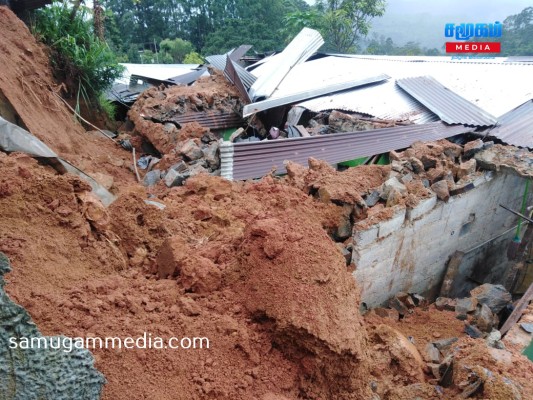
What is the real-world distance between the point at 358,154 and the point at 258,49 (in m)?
27.3

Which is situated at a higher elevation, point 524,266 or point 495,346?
point 495,346

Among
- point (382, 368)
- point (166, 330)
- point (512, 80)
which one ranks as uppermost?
point (512, 80)

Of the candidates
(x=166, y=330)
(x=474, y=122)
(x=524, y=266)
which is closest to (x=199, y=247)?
(x=166, y=330)

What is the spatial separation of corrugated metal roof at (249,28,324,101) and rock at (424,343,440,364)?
6.78 m

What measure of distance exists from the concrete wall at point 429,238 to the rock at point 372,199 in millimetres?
295

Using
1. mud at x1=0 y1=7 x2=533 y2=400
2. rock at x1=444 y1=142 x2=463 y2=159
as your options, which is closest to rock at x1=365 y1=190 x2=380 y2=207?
mud at x1=0 y1=7 x2=533 y2=400

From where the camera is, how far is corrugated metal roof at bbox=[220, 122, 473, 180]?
227 inches

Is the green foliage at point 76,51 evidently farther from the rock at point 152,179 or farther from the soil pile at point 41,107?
the rock at point 152,179

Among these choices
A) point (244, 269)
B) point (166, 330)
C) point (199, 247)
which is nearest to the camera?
point (166, 330)

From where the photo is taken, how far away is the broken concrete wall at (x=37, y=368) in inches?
69.8

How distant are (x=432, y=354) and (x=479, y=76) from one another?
307 inches

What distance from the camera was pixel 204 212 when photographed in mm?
4180

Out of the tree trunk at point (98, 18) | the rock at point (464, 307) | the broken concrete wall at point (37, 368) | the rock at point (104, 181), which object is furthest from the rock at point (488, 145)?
the tree trunk at point (98, 18)

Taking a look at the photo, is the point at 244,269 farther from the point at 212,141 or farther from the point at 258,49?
the point at 258,49
